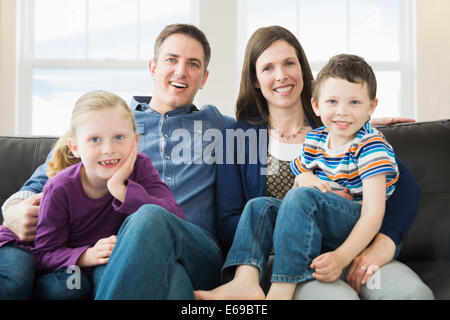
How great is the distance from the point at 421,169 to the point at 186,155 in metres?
0.93

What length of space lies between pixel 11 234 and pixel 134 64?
5.36ft

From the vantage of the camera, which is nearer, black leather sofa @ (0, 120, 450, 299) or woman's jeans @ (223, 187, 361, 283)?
woman's jeans @ (223, 187, 361, 283)

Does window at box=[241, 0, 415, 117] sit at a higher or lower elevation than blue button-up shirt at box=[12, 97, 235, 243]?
higher

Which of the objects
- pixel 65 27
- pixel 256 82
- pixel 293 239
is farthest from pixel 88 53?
pixel 293 239

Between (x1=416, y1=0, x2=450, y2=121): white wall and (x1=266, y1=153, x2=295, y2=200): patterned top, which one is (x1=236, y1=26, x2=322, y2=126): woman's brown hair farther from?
(x1=416, y1=0, x2=450, y2=121): white wall

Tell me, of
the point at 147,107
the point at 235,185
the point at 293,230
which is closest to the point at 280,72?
the point at 235,185

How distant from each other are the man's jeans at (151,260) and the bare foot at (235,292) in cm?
6

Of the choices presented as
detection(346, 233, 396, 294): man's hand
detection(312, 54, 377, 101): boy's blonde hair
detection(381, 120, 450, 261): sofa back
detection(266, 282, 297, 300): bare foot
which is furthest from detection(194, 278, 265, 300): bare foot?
detection(381, 120, 450, 261): sofa back

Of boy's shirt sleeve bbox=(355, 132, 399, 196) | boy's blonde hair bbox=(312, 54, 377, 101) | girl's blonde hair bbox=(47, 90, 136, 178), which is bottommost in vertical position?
boy's shirt sleeve bbox=(355, 132, 399, 196)

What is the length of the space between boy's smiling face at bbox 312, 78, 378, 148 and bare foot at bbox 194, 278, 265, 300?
21.4 inches

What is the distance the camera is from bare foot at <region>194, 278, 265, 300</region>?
1.16m

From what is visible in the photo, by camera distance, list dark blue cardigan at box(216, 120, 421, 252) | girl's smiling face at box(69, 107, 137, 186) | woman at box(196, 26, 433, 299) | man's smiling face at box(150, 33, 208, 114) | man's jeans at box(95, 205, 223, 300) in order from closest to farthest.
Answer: man's jeans at box(95, 205, 223, 300) < girl's smiling face at box(69, 107, 137, 186) < woman at box(196, 26, 433, 299) < dark blue cardigan at box(216, 120, 421, 252) < man's smiling face at box(150, 33, 208, 114)

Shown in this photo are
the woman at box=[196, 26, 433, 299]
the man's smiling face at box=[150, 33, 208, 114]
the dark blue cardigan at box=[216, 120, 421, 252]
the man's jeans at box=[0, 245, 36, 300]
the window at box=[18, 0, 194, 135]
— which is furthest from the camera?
the window at box=[18, 0, 194, 135]

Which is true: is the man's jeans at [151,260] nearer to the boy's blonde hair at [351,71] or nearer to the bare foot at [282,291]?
the bare foot at [282,291]
